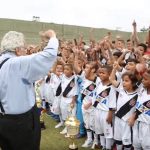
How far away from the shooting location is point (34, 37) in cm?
2647

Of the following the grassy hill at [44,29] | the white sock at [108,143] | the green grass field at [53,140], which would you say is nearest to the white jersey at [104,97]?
the white sock at [108,143]

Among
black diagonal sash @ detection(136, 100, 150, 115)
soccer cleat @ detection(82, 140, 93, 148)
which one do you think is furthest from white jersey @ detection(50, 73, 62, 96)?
black diagonal sash @ detection(136, 100, 150, 115)

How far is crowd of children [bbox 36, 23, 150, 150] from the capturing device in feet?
16.5

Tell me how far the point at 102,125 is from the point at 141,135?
88 centimetres

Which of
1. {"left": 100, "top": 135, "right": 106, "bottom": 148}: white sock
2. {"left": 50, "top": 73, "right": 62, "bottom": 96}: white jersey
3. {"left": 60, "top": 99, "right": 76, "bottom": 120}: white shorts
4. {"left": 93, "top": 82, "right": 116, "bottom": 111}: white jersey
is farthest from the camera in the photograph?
{"left": 50, "top": 73, "right": 62, "bottom": 96}: white jersey

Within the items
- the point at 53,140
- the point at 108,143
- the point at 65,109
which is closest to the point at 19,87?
the point at 108,143

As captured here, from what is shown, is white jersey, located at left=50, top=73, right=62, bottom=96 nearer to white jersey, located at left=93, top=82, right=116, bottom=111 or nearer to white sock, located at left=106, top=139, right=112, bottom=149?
white jersey, located at left=93, top=82, right=116, bottom=111

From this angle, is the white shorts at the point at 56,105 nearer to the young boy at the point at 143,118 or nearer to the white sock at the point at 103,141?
the white sock at the point at 103,141

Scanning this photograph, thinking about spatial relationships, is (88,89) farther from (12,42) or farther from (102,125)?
(12,42)

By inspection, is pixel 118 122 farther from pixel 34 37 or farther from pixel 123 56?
pixel 34 37

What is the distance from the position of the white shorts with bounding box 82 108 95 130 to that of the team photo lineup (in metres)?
0.02

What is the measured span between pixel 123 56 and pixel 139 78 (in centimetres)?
155

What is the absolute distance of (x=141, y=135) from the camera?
497cm

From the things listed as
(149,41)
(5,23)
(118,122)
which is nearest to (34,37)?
(5,23)
